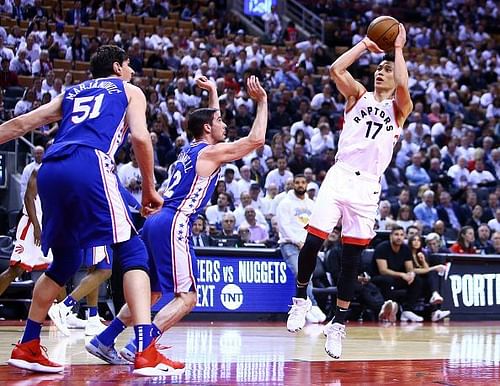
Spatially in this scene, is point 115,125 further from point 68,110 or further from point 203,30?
point 203,30

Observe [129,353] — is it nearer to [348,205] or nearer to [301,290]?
[301,290]

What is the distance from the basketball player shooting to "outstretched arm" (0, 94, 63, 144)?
8.25ft

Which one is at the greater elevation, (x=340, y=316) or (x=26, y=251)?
(x=340, y=316)

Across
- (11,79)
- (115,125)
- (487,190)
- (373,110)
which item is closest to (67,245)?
(115,125)

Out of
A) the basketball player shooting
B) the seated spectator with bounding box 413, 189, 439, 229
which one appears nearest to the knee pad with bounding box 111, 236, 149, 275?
the basketball player shooting

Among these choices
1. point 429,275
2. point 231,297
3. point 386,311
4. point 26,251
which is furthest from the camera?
point 429,275

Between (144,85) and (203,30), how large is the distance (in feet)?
16.3

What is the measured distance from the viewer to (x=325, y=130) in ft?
59.2

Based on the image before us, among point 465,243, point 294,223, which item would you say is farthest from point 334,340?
point 465,243

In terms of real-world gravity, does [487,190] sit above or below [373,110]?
below

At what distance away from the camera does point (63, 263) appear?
18.7 feet

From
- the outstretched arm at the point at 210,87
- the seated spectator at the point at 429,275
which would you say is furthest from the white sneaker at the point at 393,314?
the outstretched arm at the point at 210,87

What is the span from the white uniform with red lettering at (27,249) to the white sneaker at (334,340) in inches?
173

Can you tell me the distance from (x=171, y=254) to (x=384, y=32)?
245 centimetres
